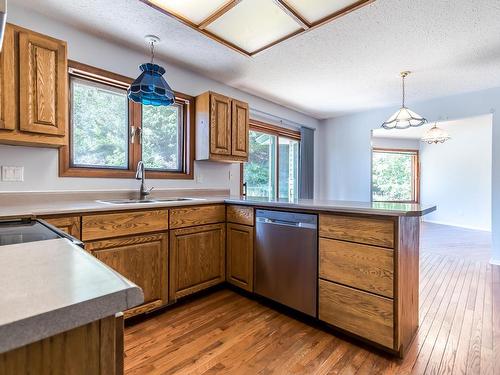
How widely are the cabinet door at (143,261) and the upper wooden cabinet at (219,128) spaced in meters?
1.17

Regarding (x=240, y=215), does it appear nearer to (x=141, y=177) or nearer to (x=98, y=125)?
(x=141, y=177)

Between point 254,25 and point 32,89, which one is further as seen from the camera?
point 254,25

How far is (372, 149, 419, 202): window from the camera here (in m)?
7.19

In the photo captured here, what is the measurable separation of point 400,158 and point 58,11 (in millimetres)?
7590

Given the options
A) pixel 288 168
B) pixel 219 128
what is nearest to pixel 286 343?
pixel 219 128

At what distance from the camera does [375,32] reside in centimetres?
227

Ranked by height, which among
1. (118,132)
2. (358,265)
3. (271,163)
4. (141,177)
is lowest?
(358,265)

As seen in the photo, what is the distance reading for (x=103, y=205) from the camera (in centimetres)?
189

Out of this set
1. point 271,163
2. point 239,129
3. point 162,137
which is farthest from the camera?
point 271,163

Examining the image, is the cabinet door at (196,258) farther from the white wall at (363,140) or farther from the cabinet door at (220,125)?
the white wall at (363,140)

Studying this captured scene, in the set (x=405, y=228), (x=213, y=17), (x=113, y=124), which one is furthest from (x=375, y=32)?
(x=113, y=124)

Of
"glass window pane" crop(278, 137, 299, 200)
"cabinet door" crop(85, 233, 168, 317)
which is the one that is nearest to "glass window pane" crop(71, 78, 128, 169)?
"cabinet door" crop(85, 233, 168, 317)

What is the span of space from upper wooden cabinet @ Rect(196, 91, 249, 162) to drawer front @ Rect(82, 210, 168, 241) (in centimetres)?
105

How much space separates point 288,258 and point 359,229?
0.64 metres
